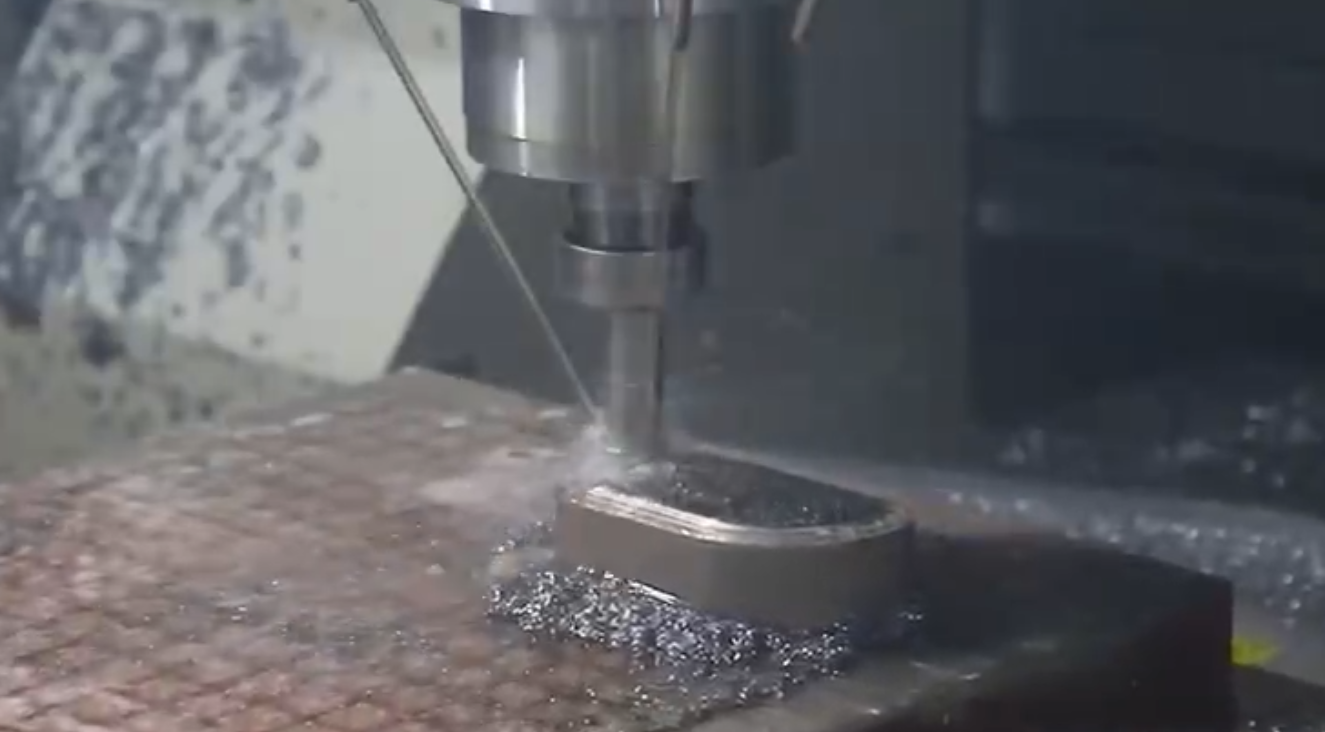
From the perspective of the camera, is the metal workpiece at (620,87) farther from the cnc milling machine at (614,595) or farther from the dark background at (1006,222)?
the dark background at (1006,222)

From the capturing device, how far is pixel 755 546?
64 centimetres

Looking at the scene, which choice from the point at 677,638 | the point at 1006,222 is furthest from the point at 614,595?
the point at 1006,222

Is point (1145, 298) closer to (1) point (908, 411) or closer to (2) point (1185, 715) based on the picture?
(1) point (908, 411)

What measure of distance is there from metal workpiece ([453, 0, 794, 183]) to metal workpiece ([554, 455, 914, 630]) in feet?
0.34

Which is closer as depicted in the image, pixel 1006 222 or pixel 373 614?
pixel 373 614

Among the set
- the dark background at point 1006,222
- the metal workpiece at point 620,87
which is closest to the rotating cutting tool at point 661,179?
the metal workpiece at point 620,87

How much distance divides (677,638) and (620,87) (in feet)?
0.54

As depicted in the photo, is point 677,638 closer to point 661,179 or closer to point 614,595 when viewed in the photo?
point 614,595

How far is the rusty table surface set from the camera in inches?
23.8

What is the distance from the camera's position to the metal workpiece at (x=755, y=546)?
0.64 metres

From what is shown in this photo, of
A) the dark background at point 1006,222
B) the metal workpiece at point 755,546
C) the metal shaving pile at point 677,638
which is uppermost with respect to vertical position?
the dark background at point 1006,222

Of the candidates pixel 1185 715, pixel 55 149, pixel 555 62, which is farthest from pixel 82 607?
pixel 55 149

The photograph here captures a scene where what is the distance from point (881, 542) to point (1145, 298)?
257mm

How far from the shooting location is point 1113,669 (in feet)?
2.17
